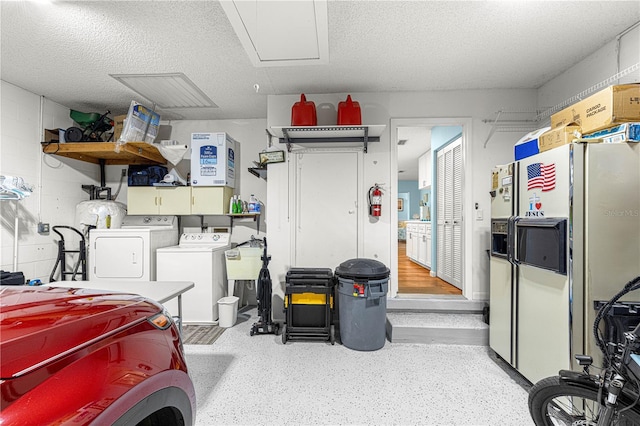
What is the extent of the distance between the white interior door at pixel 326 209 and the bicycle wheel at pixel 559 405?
2103mm

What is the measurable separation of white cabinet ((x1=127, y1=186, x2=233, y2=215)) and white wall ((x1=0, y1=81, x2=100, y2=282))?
81 cm

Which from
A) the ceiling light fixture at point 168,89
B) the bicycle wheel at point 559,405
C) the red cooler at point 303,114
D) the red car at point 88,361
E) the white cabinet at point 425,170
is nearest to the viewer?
the red car at point 88,361

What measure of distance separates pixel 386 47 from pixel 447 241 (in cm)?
321

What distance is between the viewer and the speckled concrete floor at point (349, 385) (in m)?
1.83

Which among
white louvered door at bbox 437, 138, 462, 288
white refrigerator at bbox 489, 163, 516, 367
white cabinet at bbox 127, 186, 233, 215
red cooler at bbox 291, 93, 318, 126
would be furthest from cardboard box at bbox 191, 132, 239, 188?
white louvered door at bbox 437, 138, 462, 288

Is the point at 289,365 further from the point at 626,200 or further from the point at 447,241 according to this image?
the point at 447,241

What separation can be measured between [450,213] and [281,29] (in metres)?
3.65

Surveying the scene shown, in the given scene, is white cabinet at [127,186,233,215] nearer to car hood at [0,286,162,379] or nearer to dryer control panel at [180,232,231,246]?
dryer control panel at [180,232,231,246]

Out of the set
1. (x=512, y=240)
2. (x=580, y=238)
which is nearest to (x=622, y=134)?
(x=580, y=238)

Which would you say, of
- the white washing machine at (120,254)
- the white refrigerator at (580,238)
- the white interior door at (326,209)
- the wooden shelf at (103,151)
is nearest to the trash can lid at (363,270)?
the white interior door at (326,209)

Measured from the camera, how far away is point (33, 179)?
3.35m

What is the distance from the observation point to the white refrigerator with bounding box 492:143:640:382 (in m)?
1.67

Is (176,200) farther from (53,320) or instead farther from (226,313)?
(53,320)

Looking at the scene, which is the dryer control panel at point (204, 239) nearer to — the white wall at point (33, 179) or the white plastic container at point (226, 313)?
the white plastic container at point (226, 313)
